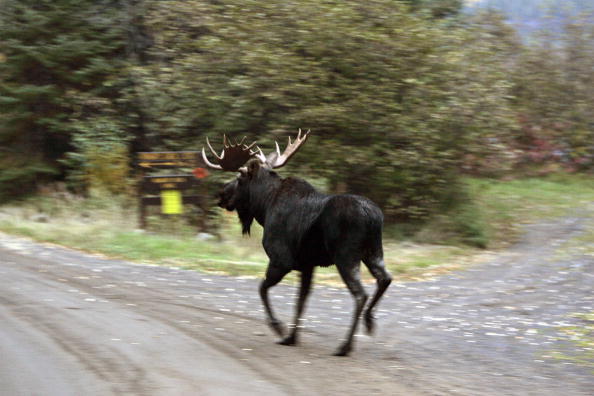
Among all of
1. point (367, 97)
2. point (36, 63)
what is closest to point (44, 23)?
point (36, 63)

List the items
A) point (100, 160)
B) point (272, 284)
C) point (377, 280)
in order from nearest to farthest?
1. point (377, 280)
2. point (272, 284)
3. point (100, 160)

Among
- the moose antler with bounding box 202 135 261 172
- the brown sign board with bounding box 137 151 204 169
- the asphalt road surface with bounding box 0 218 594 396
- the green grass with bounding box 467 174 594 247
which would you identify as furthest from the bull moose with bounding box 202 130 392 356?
the green grass with bounding box 467 174 594 247

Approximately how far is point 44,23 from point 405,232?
34.9 ft

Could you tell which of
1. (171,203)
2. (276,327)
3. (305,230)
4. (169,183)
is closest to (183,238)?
(171,203)

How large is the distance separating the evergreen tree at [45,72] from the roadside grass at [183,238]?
135 cm

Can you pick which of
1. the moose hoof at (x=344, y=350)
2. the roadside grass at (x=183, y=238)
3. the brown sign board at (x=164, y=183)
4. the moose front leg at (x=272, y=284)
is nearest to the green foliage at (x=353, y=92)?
the roadside grass at (x=183, y=238)

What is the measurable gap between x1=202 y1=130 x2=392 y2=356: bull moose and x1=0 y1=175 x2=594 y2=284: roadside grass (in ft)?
15.3

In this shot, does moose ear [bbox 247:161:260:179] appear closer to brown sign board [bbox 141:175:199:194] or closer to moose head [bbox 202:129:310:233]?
moose head [bbox 202:129:310:233]

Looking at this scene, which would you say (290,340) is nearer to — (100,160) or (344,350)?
(344,350)

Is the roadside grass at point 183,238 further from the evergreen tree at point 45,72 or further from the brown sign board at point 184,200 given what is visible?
the evergreen tree at point 45,72

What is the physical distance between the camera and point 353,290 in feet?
26.5

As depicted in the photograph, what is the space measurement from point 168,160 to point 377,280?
995cm

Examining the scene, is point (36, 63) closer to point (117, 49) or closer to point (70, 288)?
point (117, 49)

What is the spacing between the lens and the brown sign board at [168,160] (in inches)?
682
